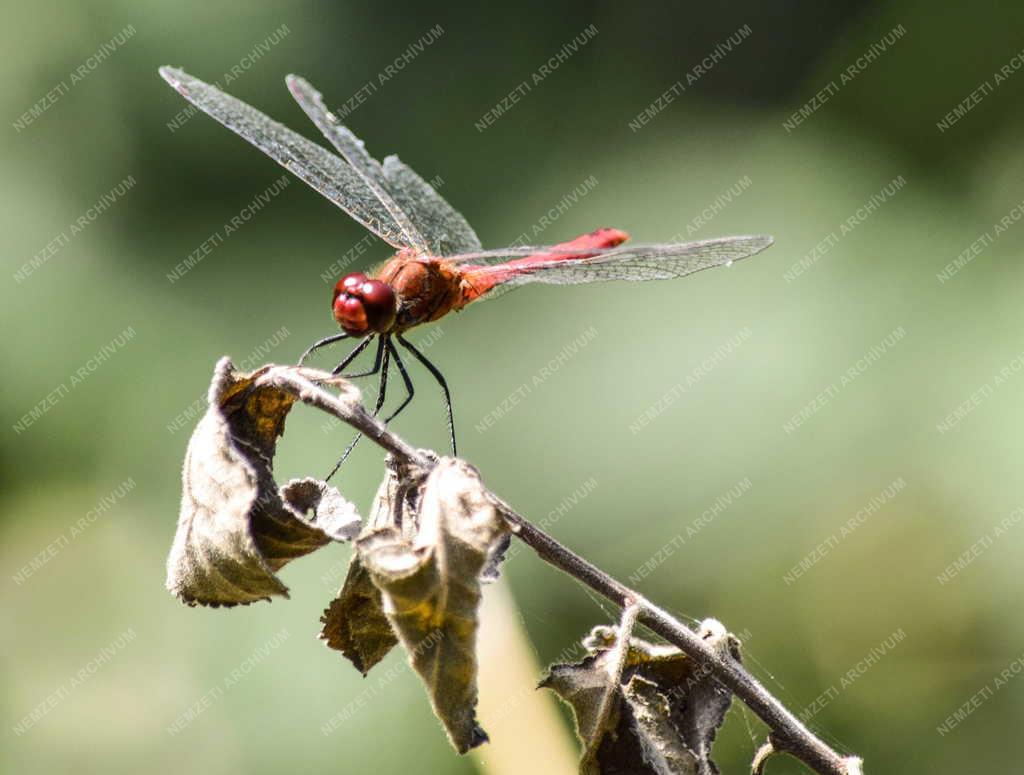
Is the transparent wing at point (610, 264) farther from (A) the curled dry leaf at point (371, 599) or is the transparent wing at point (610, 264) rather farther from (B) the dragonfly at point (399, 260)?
(A) the curled dry leaf at point (371, 599)

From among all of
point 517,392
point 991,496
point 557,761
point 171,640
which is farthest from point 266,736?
point 991,496

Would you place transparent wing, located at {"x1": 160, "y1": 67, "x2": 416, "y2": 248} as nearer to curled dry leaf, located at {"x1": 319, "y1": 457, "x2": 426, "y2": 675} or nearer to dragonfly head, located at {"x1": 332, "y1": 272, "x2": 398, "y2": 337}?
dragonfly head, located at {"x1": 332, "y1": 272, "x2": 398, "y2": 337}

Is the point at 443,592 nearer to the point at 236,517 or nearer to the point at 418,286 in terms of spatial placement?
the point at 236,517

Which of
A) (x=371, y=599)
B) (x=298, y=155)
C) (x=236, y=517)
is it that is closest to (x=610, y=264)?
(x=298, y=155)

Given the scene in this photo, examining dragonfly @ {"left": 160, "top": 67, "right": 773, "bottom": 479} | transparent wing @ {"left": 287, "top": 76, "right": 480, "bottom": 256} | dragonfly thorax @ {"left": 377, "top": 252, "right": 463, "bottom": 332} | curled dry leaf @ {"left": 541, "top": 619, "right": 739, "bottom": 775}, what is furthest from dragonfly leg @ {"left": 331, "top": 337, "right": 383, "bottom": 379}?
curled dry leaf @ {"left": 541, "top": 619, "right": 739, "bottom": 775}

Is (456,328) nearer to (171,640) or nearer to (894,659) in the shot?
(171,640)

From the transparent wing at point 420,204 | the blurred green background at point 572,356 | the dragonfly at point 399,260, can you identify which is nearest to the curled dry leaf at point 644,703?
the dragonfly at point 399,260
